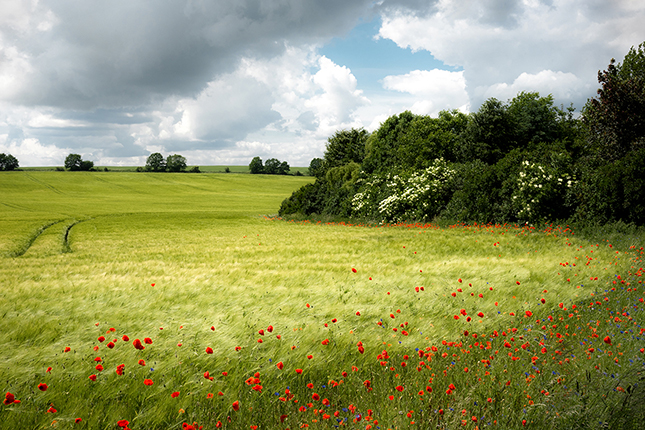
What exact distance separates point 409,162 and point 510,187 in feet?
36.2

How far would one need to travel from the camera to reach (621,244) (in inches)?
489

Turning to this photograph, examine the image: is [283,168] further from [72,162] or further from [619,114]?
[619,114]

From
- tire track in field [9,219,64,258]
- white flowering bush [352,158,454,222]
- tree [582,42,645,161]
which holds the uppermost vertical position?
tree [582,42,645,161]

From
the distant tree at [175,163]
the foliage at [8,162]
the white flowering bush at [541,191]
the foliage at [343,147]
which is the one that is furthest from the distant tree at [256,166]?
the white flowering bush at [541,191]

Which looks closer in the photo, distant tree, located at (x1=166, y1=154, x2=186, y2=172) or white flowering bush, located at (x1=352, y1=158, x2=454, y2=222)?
white flowering bush, located at (x1=352, y1=158, x2=454, y2=222)

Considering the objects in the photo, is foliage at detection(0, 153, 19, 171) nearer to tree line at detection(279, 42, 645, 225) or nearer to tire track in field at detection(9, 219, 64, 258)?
tire track in field at detection(9, 219, 64, 258)

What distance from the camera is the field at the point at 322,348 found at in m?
3.19

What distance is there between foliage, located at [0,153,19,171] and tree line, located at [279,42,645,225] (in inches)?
4669

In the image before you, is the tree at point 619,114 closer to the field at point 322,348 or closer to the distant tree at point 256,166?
the field at point 322,348

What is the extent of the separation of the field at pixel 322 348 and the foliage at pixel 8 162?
13730 centimetres

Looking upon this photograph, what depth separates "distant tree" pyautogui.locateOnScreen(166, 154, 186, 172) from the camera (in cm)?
13150

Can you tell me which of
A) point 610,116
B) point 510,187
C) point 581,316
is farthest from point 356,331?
point 610,116

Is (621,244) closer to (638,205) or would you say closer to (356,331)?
(638,205)

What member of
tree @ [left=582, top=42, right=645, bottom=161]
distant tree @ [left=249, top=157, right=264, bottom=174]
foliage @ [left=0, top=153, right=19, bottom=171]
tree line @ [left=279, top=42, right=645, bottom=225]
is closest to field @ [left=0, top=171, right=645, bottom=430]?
tree line @ [left=279, top=42, right=645, bottom=225]
